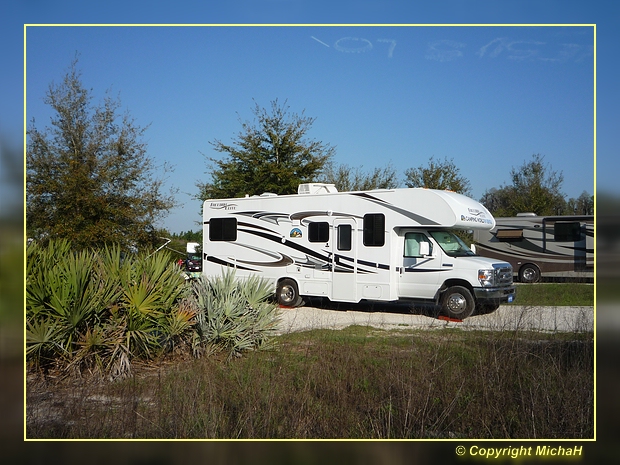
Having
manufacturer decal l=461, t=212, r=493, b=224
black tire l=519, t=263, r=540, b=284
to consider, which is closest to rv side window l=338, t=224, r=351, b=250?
manufacturer decal l=461, t=212, r=493, b=224

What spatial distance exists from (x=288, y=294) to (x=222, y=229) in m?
2.73

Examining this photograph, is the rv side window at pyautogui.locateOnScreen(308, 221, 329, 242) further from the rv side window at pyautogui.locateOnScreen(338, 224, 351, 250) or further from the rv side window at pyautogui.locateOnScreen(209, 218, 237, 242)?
the rv side window at pyautogui.locateOnScreen(209, 218, 237, 242)

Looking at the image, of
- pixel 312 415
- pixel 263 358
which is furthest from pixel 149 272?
pixel 312 415

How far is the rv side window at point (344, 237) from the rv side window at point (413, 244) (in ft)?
4.48

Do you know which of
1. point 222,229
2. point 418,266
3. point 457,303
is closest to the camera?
point 457,303

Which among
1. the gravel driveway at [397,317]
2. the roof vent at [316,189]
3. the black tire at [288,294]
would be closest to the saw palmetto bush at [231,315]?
the gravel driveway at [397,317]

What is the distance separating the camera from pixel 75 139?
15.1m

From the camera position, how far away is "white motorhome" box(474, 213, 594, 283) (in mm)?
23016

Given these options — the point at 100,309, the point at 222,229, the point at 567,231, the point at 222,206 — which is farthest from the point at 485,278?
the point at 567,231

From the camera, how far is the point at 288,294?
53.2 ft

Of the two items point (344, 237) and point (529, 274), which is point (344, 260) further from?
point (529, 274)

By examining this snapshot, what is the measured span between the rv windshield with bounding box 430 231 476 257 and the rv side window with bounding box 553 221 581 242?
1010 cm

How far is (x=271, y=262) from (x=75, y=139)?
5630 mm
